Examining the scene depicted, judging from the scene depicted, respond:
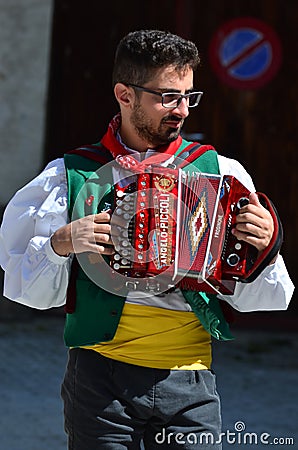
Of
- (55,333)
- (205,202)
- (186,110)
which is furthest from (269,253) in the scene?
(55,333)

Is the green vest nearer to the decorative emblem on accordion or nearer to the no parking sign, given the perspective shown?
the decorative emblem on accordion

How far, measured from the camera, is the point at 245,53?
701cm

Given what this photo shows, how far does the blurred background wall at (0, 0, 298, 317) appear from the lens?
7.09m

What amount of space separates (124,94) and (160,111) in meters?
0.15

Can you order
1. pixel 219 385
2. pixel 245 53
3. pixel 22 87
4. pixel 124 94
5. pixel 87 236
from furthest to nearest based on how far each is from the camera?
pixel 22 87 → pixel 245 53 → pixel 219 385 → pixel 124 94 → pixel 87 236

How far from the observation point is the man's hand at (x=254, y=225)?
9.14 ft

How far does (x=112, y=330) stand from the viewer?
283 cm

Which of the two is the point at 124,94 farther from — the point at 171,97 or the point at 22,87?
the point at 22,87

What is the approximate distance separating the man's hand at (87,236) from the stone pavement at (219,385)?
88.0 inches

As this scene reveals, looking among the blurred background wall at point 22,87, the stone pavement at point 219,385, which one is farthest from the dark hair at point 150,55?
the blurred background wall at point 22,87

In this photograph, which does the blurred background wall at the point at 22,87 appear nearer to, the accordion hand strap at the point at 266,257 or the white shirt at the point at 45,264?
→ the white shirt at the point at 45,264

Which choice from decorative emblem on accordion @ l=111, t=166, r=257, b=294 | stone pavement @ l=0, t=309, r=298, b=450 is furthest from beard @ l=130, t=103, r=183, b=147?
stone pavement @ l=0, t=309, r=298, b=450

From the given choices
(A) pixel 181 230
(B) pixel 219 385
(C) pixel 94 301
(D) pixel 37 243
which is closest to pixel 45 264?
(D) pixel 37 243

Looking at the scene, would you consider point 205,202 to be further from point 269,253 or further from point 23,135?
point 23,135
